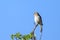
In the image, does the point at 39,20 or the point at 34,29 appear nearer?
the point at 34,29

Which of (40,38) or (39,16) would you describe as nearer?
(40,38)

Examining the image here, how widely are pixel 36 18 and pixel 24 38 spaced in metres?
0.66

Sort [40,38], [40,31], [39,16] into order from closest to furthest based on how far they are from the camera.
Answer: [40,38] → [40,31] → [39,16]

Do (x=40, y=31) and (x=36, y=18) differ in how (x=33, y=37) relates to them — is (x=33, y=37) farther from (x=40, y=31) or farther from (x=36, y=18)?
(x=36, y=18)

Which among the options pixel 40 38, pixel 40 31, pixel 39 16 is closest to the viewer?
pixel 40 38

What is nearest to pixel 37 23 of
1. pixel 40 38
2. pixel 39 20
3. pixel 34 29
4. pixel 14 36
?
pixel 39 20

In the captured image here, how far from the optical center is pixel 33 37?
298cm

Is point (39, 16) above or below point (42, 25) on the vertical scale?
above

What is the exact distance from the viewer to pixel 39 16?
313cm

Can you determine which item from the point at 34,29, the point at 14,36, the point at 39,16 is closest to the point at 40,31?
the point at 34,29

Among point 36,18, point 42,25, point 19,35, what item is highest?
point 36,18

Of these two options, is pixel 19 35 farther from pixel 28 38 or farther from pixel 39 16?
pixel 39 16

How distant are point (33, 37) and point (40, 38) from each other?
1.04ft

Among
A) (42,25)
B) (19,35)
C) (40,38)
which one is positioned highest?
(42,25)
